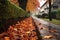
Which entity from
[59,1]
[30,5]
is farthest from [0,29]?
[59,1]

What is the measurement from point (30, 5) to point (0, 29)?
37.7 metres

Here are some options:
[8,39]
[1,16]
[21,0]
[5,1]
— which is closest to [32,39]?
[8,39]

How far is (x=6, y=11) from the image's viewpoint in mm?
5867

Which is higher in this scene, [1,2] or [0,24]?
[1,2]

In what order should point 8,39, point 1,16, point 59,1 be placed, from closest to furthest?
1. point 8,39
2. point 1,16
3. point 59,1

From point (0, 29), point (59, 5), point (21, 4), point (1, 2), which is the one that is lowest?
point (59, 5)

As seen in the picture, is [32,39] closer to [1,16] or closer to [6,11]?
[1,16]

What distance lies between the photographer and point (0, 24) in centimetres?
498

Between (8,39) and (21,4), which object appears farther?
(21,4)

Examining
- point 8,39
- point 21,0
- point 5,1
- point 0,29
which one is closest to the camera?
point 8,39

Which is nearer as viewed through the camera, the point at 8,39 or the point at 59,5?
the point at 8,39

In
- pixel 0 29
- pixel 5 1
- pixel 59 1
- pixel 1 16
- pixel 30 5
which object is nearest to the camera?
pixel 0 29

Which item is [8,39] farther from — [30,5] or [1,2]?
[30,5]

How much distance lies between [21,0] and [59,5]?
90.2ft
